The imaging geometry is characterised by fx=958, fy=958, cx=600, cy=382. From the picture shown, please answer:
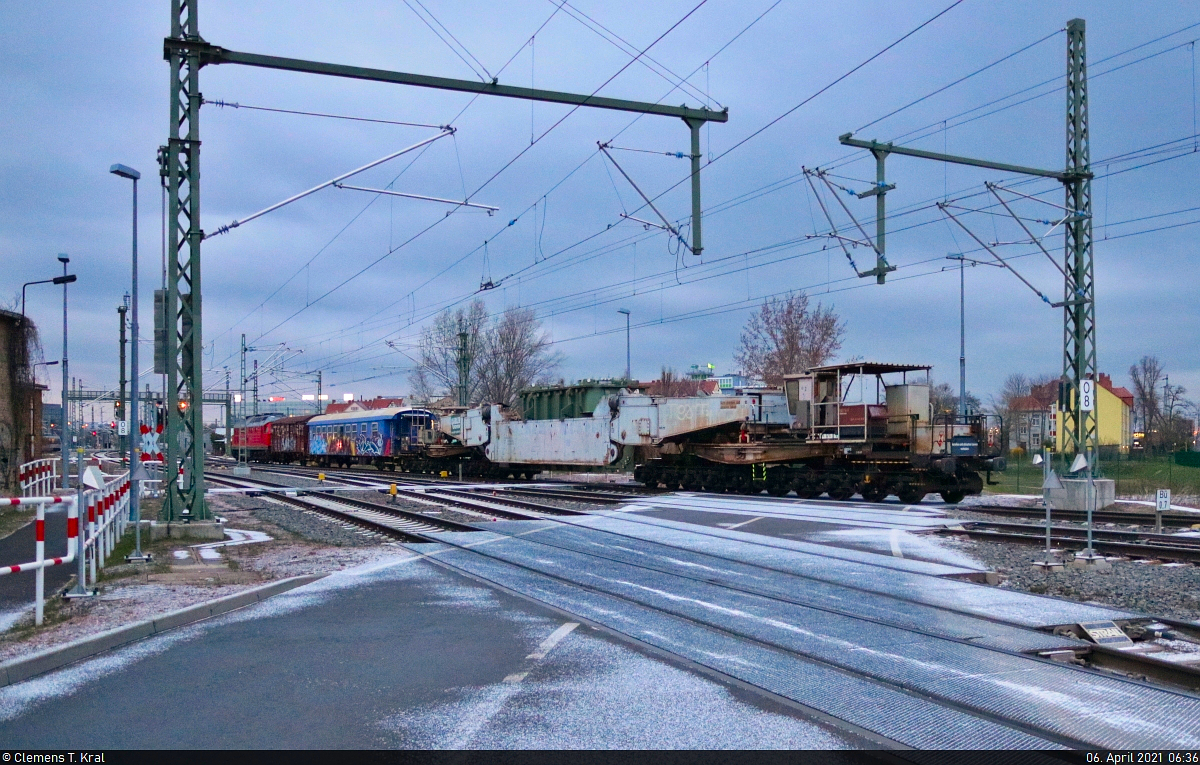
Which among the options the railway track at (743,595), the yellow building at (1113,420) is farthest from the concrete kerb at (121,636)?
the yellow building at (1113,420)

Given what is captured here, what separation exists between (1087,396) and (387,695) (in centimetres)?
1784

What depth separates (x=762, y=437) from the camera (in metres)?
27.2

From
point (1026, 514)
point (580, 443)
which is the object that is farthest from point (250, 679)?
point (580, 443)

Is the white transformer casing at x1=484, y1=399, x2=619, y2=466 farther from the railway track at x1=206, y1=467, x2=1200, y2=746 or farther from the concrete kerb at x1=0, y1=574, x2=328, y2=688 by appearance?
the concrete kerb at x1=0, y1=574, x2=328, y2=688

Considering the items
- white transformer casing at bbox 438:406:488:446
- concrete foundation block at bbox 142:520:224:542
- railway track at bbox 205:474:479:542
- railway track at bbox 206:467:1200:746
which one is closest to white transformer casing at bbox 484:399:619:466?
white transformer casing at bbox 438:406:488:446

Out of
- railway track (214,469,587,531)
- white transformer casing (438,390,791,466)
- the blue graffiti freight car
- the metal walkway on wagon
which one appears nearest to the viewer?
the metal walkway on wagon

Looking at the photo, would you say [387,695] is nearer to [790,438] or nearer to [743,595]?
[743,595]

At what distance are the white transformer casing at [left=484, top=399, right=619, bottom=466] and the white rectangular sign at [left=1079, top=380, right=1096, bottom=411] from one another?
15.0 metres

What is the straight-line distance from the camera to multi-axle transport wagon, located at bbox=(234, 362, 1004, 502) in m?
23.9

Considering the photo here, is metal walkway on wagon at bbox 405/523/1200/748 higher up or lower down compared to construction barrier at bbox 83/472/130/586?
lower down

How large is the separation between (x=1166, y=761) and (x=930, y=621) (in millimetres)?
3756

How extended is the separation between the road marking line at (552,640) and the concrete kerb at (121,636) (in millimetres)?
3386

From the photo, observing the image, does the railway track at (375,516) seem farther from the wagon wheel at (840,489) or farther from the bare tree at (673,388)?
the bare tree at (673,388)

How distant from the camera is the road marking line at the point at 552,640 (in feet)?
24.2
